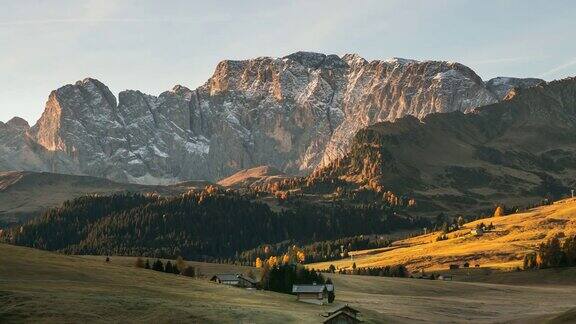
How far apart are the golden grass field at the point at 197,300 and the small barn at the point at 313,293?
2209 mm

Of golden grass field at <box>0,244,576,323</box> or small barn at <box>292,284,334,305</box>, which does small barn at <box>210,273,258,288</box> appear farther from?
small barn at <box>292,284,334,305</box>

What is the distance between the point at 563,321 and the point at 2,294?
207ft

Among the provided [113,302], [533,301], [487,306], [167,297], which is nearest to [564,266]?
[533,301]

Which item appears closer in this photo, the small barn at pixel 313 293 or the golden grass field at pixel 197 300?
the golden grass field at pixel 197 300

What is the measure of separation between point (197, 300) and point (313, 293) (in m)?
35.3

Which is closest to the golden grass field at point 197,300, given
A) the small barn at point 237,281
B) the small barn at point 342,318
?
the small barn at point 342,318

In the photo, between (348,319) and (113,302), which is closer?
(113,302)

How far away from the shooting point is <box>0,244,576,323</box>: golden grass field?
266 feet

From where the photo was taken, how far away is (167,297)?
98938 millimetres

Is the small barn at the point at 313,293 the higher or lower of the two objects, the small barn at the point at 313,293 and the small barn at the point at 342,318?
the higher

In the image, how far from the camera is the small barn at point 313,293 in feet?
423

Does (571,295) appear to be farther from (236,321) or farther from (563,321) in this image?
(236,321)

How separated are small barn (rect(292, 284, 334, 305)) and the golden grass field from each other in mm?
2209

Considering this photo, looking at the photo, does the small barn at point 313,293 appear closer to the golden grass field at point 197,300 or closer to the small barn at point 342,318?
the golden grass field at point 197,300
